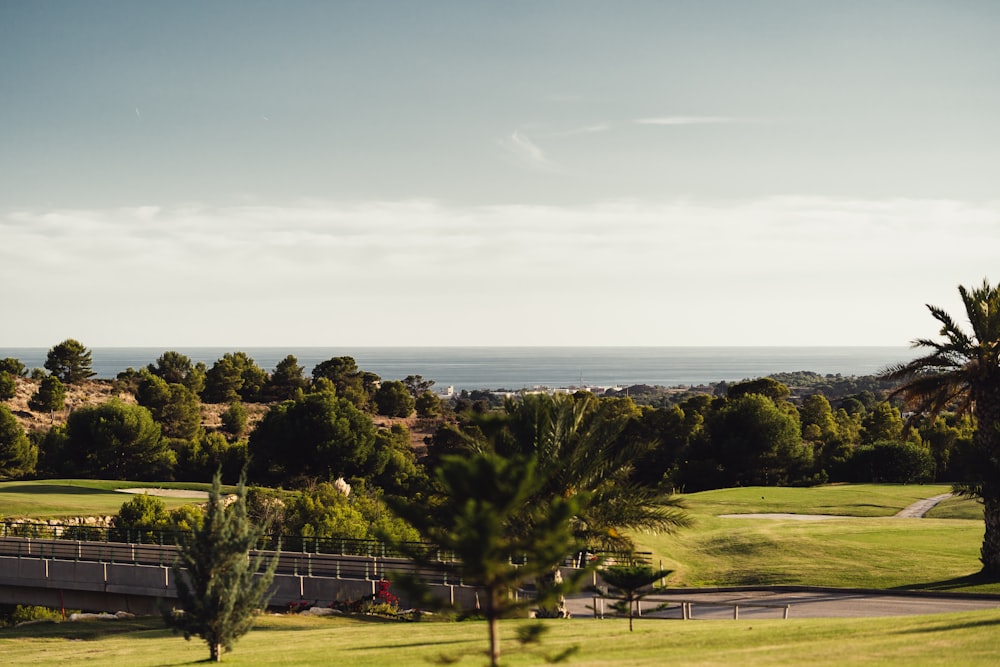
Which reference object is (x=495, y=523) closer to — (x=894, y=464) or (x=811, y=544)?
(x=811, y=544)

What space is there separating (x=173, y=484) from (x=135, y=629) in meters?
37.5

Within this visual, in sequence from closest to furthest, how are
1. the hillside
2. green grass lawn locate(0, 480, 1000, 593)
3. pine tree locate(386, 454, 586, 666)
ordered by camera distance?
pine tree locate(386, 454, 586, 666) → green grass lawn locate(0, 480, 1000, 593) → the hillside

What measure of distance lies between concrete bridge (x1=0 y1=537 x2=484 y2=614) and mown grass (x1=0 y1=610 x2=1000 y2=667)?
4883 mm

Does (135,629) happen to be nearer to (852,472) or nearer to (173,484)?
(173,484)

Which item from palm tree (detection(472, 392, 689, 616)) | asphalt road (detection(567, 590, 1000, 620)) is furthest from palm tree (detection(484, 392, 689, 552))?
asphalt road (detection(567, 590, 1000, 620))

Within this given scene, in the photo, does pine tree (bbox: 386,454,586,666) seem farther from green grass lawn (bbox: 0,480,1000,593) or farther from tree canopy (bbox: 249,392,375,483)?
tree canopy (bbox: 249,392,375,483)

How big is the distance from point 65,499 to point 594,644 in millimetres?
43226

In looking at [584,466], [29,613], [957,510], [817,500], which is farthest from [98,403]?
[584,466]

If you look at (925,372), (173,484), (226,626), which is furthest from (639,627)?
(173,484)

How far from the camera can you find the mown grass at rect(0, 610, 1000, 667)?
50.0 ft

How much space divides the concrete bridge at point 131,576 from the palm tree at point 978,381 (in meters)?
16.5

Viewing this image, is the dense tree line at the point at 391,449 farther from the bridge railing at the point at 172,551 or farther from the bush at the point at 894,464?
the bridge railing at the point at 172,551

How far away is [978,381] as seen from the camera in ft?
91.5

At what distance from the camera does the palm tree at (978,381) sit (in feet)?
89.9
